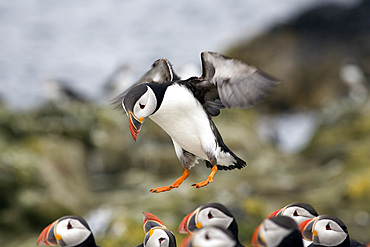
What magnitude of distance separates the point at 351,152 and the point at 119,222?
4.86 meters

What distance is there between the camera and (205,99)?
3.30 meters

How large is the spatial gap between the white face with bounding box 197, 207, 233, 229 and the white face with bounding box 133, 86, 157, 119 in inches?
26.8

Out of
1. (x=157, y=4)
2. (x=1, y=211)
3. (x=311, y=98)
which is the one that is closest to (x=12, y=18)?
(x=157, y=4)

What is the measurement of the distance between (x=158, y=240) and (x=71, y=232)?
602 millimetres

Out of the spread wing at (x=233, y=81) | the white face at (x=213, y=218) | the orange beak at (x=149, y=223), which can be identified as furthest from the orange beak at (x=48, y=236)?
the spread wing at (x=233, y=81)

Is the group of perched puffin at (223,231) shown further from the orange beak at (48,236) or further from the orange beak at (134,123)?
the orange beak at (134,123)

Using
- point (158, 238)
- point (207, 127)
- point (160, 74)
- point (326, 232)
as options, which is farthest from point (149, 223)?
point (326, 232)

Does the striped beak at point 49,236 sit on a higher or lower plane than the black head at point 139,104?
lower

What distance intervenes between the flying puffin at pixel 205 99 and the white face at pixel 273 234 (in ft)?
1.89

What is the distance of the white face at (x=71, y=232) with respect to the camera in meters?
3.73

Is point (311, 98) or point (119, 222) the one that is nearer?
point (119, 222)

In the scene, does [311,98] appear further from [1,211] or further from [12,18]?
[12,18]

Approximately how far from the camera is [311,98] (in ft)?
53.1

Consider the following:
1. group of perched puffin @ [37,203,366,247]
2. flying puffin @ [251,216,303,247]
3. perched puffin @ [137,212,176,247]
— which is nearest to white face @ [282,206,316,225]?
group of perched puffin @ [37,203,366,247]
